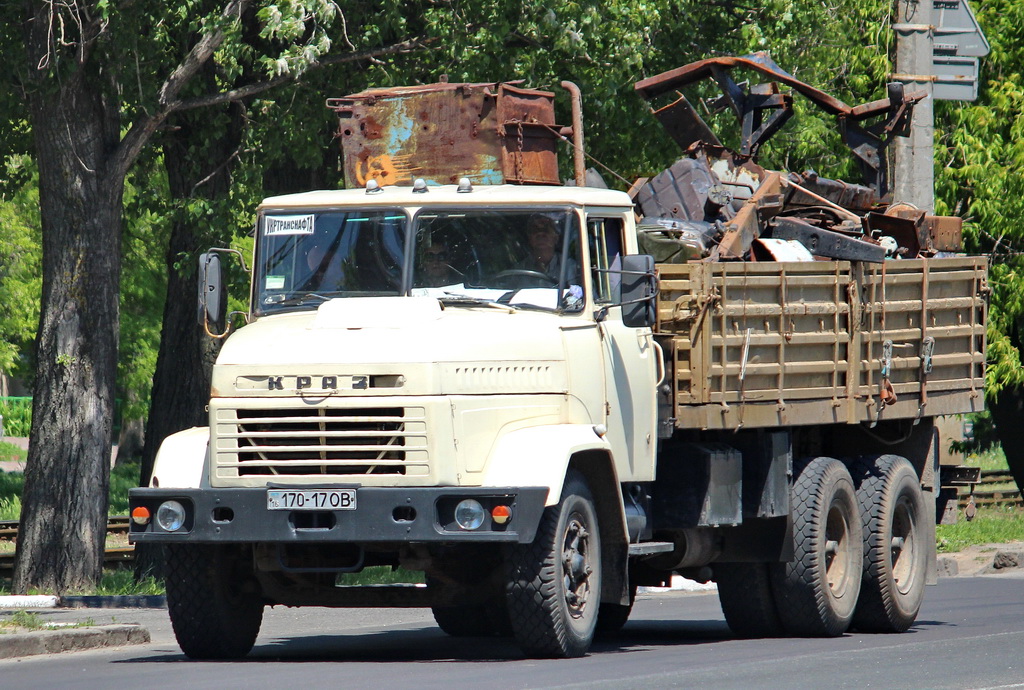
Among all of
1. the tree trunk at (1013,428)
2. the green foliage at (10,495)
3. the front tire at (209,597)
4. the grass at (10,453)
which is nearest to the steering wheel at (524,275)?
the front tire at (209,597)

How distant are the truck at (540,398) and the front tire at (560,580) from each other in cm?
2

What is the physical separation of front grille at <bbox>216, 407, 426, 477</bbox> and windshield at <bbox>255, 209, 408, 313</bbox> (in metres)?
1.04

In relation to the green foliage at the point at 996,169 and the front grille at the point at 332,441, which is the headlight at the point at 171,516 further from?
the green foliage at the point at 996,169

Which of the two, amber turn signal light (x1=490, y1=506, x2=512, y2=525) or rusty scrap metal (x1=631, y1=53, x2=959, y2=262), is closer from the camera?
amber turn signal light (x1=490, y1=506, x2=512, y2=525)

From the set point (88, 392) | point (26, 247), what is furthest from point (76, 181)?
point (26, 247)

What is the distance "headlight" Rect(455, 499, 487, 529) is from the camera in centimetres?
898

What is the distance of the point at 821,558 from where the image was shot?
11594 mm

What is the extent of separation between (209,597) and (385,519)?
4.76ft

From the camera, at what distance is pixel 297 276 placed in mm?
10172

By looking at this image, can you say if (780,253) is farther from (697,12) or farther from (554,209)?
(697,12)

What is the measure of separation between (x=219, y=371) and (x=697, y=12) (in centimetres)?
1043

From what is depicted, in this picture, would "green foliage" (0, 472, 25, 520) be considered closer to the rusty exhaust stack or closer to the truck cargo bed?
the rusty exhaust stack

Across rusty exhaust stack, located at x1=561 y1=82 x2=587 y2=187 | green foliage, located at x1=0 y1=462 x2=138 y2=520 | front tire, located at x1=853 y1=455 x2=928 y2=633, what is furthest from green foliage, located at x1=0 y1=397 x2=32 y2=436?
rusty exhaust stack, located at x1=561 y1=82 x2=587 y2=187

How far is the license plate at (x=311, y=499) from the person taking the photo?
905 cm
